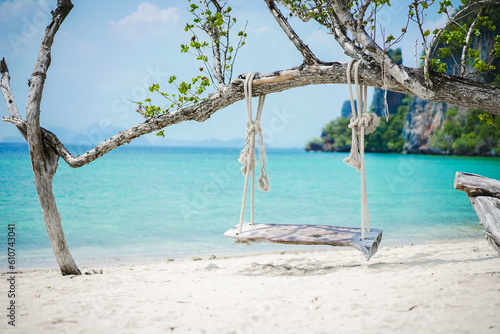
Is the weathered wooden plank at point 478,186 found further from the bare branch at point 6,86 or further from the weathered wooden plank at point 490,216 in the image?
the bare branch at point 6,86

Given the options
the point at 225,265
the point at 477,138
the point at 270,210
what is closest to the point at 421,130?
the point at 477,138

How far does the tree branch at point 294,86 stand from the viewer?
8.89 feet

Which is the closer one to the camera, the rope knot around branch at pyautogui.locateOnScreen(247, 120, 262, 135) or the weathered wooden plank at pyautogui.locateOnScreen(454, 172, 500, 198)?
the weathered wooden plank at pyautogui.locateOnScreen(454, 172, 500, 198)

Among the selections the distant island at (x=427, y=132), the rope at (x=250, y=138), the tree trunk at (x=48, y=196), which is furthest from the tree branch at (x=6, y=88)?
the distant island at (x=427, y=132)

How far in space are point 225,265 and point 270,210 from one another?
6.39 m

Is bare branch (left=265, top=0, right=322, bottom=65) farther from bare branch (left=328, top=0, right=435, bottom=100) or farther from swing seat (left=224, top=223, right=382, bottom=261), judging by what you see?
swing seat (left=224, top=223, right=382, bottom=261)

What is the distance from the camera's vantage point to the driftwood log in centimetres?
260

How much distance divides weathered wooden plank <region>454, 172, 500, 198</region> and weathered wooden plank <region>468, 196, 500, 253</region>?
5cm

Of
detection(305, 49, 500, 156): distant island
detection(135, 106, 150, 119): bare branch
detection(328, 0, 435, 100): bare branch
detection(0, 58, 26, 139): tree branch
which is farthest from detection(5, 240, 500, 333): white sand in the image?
detection(305, 49, 500, 156): distant island

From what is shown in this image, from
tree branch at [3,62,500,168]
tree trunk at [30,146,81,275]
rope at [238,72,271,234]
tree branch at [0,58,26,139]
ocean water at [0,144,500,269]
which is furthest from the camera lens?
ocean water at [0,144,500,269]

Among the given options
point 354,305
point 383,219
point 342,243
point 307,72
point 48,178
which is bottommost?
point 383,219

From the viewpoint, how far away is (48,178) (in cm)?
369

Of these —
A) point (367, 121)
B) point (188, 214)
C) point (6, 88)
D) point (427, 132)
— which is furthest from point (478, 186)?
point (427, 132)

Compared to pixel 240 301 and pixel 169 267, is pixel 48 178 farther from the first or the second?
pixel 240 301
